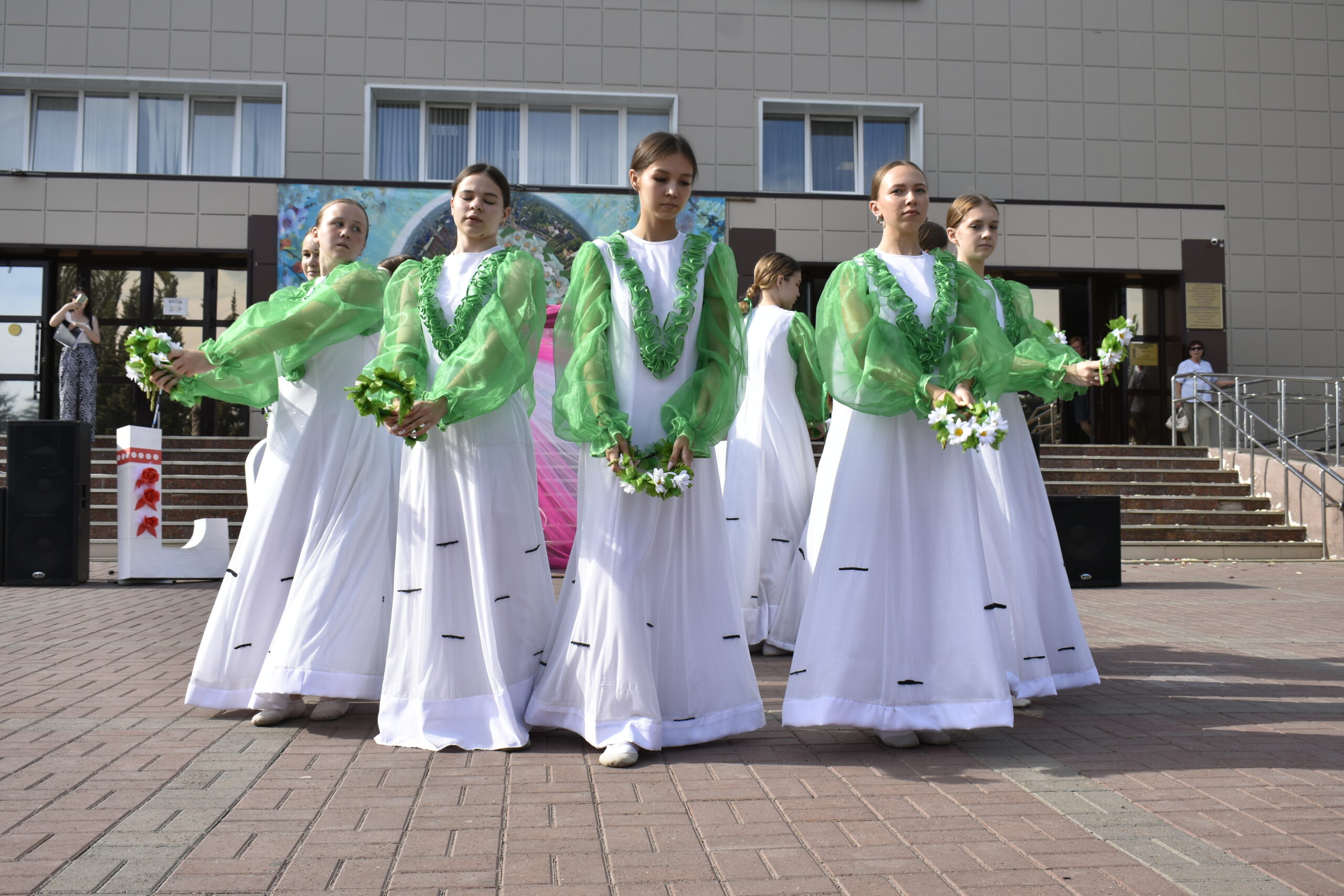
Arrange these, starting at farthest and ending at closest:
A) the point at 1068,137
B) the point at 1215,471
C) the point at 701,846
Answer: the point at 1068,137 → the point at 1215,471 → the point at 701,846

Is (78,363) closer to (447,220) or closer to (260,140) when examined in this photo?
(447,220)

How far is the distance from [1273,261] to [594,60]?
41.4 ft

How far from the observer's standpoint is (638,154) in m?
4.38

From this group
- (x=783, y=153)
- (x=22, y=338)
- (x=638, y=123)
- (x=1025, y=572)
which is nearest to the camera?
(x=1025, y=572)

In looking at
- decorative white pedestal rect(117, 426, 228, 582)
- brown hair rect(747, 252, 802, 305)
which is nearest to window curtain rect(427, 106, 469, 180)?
decorative white pedestal rect(117, 426, 228, 582)

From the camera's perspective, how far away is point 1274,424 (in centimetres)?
1902

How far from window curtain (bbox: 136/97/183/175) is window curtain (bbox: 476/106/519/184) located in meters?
A: 4.98

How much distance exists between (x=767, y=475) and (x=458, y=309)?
9.67 feet

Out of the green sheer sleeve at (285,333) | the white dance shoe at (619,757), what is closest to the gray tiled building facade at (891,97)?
the green sheer sleeve at (285,333)

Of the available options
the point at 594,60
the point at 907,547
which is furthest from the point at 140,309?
the point at 907,547

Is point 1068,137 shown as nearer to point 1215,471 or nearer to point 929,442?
point 1215,471

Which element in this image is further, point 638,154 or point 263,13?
point 263,13

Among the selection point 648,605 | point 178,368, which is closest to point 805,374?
point 648,605

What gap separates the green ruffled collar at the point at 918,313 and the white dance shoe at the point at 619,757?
5.85ft
